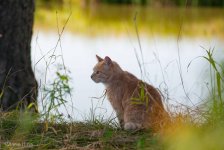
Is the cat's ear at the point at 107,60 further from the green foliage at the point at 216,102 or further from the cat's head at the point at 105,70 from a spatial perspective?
the green foliage at the point at 216,102

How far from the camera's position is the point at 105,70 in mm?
4523

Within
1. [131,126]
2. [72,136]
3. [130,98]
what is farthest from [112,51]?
[72,136]

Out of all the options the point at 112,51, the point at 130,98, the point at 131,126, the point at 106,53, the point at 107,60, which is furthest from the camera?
the point at 112,51

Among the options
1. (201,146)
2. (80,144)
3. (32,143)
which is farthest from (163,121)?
(201,146)

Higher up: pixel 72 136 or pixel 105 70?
pixel 105 70

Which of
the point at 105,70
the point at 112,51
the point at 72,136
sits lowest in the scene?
the point at 72,136

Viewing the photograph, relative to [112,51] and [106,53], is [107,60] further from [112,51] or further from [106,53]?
[112,51]

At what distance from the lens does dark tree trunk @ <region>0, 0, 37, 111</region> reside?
5.48 metres

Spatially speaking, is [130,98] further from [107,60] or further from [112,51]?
[112,51]

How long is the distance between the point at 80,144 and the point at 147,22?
1152 centimetres

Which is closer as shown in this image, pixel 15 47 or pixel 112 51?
pixel 15 47

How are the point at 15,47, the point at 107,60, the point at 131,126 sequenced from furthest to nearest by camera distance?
the point at 15,47, the point at 107,60, the point at 131,126

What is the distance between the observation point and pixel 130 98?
4.08 meters

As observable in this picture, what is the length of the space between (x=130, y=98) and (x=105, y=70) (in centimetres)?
51
